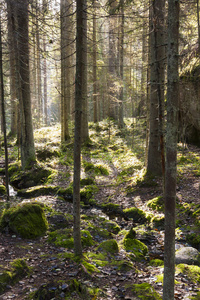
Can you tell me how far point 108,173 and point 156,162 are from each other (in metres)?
3.58

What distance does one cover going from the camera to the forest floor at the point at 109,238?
4133 millimetres

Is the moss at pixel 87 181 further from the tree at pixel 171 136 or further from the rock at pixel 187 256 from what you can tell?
the tree at pixel 171 136

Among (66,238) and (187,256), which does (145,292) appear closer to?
(187,256)

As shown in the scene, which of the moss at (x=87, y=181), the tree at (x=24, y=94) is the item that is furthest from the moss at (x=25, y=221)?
the tree at (x=24, y=94)

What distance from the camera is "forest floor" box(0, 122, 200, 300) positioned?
413 cm

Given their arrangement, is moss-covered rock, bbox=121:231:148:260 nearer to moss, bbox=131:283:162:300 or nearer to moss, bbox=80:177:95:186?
moss, bbox=131:283:162:300

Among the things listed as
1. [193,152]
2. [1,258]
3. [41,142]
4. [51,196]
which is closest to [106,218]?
[51,196]

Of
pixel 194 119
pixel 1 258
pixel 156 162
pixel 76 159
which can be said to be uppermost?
pixel 194 119

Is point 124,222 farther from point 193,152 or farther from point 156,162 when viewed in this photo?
point 193,152

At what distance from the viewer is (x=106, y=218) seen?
27.2 feet

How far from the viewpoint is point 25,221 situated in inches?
247

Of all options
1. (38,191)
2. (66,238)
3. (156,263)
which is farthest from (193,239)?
(38,191)

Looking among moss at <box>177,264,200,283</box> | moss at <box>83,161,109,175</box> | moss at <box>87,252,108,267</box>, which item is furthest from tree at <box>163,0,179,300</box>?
moss at <box>83,161,109,175</box>

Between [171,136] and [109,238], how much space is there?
177 inches
